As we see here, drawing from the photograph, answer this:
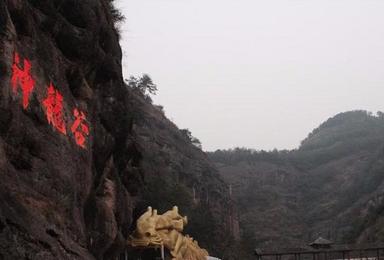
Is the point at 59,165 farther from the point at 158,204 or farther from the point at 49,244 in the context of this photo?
the point at 158,204

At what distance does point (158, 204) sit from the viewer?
24688 mm

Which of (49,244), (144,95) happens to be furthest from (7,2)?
(144,95)

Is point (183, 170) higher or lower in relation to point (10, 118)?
higher

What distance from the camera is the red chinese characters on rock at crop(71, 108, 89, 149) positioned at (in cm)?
966

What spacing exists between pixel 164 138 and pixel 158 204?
13148 mm

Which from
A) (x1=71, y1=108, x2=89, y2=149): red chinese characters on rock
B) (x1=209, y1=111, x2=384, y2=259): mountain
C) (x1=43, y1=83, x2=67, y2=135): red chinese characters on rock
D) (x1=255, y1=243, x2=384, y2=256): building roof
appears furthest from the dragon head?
(x1=209, y1=111, x2=384, y2=259): mountain

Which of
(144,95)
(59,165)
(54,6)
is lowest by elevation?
(59,165)

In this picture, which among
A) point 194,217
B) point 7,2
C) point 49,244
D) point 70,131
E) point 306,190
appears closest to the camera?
point 49,244

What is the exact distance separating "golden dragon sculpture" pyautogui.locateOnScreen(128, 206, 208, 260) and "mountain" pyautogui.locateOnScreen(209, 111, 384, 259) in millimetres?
20395

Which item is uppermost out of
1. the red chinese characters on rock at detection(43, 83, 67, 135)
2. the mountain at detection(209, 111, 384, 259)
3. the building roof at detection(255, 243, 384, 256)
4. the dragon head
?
the mountain at detection(209, 111, 384, 259)

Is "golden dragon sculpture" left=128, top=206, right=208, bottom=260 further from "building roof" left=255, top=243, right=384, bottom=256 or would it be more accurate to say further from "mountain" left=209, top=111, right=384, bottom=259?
"mountain" left=209, top=111, right=384, bottom=259

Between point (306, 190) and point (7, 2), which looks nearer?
point (7, 2)

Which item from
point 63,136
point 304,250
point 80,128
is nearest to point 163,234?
point 304,250

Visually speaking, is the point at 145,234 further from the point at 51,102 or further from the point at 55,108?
the point at 51,102
